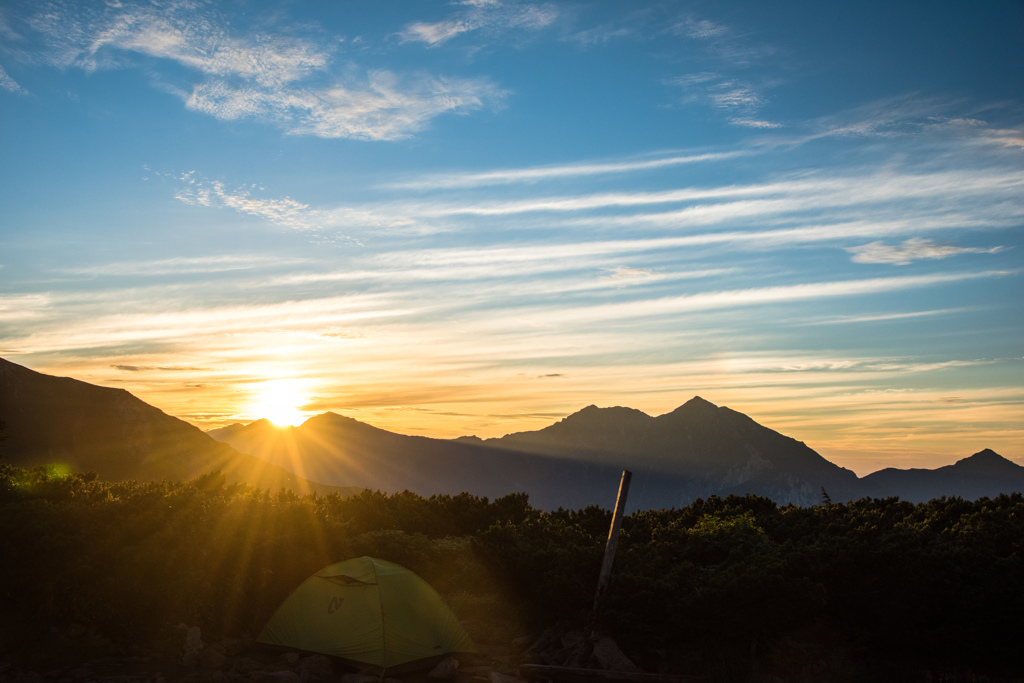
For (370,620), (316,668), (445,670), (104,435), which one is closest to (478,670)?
(445,670)

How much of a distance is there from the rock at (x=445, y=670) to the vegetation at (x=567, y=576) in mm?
2582

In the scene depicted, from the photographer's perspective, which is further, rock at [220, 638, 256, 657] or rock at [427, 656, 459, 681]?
rock at [220, 638, 256, 657]

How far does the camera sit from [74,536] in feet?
44.6

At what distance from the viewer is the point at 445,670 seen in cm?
1295

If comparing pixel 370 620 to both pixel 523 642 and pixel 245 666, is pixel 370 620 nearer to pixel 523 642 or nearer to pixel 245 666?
pixel 245 666

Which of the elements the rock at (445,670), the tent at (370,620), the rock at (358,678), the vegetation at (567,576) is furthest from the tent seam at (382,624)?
the vegetation at (567,576)

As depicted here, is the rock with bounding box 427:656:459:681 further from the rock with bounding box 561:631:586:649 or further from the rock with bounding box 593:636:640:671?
the rock with bounding box 593:636:640:671

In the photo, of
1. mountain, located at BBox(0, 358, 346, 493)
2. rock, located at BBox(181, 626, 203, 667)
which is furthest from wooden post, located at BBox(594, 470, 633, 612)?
mountain, located at BBox(0, 358, 346, 493)

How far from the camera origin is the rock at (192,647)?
12523mm

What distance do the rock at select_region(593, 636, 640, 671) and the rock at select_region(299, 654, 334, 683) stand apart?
5261 mm

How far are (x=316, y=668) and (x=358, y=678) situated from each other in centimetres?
91

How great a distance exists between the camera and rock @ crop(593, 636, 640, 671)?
13.2 meters

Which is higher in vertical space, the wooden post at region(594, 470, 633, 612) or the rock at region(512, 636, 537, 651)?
the wooden post at region(594, 470, 633, 612)

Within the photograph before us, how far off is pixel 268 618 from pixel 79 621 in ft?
11.8
